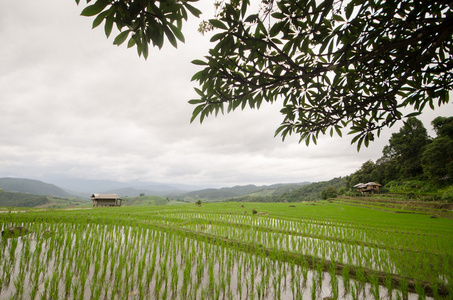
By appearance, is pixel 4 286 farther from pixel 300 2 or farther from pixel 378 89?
pixel 378 89

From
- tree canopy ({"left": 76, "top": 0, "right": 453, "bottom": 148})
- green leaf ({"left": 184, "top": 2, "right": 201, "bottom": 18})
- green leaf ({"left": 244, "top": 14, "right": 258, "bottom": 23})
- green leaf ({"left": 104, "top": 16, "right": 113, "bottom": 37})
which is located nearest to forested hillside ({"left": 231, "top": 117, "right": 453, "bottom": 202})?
tree canopy ({"left": 76, "top": 0, "right": 453, "bottom": 148})

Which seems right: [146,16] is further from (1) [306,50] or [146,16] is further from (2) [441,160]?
(2) [441,160]

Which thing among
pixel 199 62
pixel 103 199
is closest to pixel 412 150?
pixel 199 62

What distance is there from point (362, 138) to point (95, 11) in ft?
8.90

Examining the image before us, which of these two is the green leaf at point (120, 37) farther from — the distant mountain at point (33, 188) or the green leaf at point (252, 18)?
the distant mountain at point (33, 188)

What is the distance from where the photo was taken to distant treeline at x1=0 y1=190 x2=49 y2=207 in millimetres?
50022

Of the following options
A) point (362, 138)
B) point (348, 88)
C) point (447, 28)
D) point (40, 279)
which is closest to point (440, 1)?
point (447, 28)

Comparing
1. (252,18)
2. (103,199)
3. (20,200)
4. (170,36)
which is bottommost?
(20,200)

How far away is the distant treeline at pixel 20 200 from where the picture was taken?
5002 centimetres

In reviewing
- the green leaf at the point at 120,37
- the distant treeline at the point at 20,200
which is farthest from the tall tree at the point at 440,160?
the distant treeline at the point at 20,200

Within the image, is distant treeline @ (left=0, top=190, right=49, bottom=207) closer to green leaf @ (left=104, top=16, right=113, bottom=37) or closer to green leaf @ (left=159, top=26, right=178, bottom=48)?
green leaf @ (left=104, top=16, right=113, bottom=37)

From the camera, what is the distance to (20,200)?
55.0 m

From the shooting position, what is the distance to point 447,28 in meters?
1.57

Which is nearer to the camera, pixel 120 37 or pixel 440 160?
pixel 120 37
